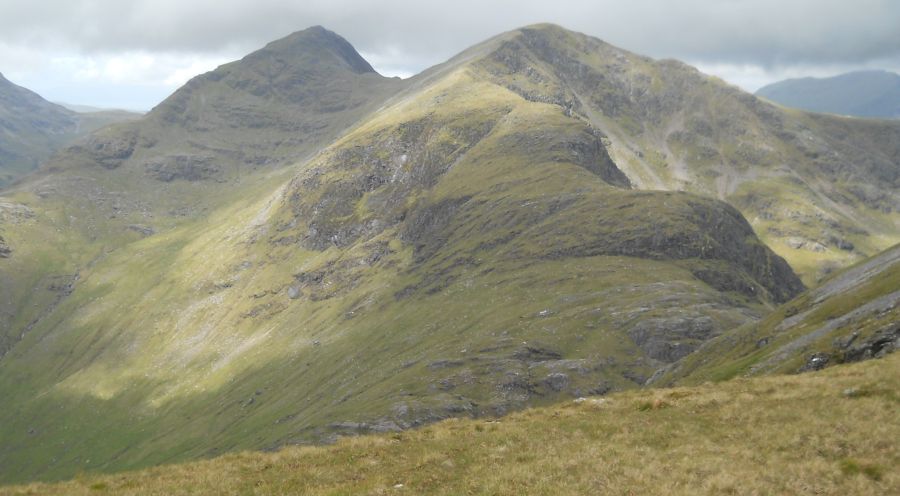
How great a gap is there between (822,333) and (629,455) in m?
41.2

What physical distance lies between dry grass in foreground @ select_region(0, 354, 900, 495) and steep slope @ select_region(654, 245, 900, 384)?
36.6 feet

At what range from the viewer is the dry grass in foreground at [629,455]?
942 inches

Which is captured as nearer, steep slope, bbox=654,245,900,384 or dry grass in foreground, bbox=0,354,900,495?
dry grass in foreground, bbox=0,354,900,495

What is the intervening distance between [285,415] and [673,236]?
128 m

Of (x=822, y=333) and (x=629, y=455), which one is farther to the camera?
(x=822, y=333)

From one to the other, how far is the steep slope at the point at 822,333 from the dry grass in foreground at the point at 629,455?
11159mm

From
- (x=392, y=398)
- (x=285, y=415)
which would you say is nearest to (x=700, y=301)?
(x=392, y=398)

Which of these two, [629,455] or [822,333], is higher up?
[629,455]

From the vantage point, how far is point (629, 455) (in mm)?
27078

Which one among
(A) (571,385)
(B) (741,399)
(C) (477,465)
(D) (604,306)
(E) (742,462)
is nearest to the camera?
(E) (742,462)

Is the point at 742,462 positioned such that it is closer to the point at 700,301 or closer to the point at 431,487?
the point at 431,487

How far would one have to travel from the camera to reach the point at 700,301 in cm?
14988

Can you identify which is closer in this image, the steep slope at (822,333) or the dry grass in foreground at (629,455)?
the dry grass in foreground at (629,455)

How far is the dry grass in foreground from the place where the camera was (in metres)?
23.9
